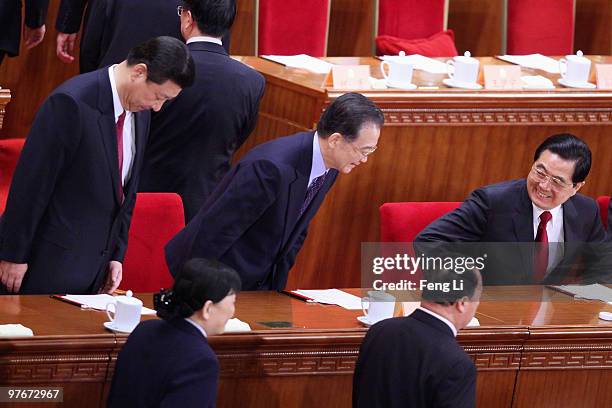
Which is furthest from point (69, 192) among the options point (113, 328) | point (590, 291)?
point (590, 291)

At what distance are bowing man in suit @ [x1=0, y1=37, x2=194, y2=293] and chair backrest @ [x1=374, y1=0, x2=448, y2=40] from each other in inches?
117

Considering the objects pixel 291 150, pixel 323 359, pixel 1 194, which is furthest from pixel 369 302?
pixel 1 194

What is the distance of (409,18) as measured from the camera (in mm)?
6645

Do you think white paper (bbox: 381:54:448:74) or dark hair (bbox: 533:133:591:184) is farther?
white paper (bbox: 381:54:448:74)

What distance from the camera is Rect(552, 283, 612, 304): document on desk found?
14.3 ft

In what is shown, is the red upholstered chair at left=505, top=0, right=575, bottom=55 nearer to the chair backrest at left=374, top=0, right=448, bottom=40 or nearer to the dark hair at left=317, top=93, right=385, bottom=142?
the chair backrest at left=374, top=0, right=448, bottom=40

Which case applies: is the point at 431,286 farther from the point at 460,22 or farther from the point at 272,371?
the point at 460,22

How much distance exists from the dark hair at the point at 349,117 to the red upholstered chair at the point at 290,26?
2465 millimetres

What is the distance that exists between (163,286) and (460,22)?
326 cm

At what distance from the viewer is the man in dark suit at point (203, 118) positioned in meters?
4.61

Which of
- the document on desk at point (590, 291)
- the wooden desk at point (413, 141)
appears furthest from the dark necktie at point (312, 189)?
the wooden desk at point (413, 141)

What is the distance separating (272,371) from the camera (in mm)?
3672

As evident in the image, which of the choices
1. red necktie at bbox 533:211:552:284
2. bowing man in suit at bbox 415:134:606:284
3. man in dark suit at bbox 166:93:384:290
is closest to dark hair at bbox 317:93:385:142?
man in dark suit at bbox 166:93:384:290

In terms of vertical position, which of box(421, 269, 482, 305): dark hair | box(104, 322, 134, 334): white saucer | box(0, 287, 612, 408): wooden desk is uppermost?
box(421, 269, 482, 305): dark hair
